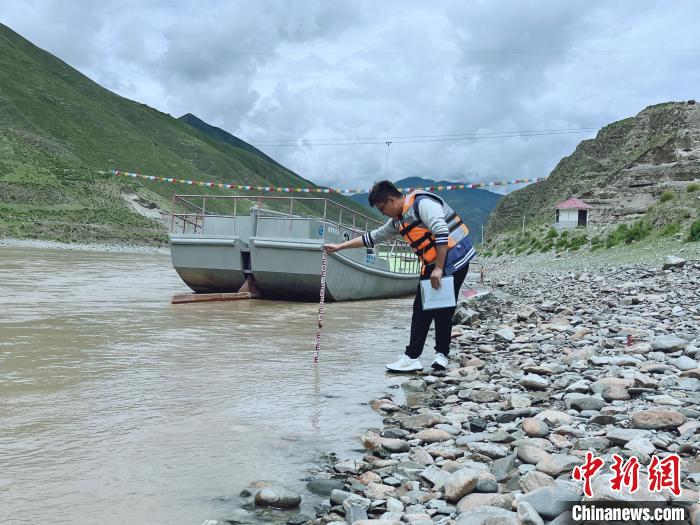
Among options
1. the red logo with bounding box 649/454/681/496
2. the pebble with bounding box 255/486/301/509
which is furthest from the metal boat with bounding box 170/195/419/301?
the red logo with bounding box 649/454/681/496

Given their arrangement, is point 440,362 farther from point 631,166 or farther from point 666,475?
point 631,166

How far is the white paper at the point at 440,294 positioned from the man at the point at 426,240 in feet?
0.28

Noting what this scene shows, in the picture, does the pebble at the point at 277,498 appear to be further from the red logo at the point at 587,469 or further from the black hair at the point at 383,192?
the black hair at the point at 383,192

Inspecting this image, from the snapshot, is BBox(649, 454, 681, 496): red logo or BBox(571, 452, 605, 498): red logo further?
BBox(571, 452, 605, 498): red logo

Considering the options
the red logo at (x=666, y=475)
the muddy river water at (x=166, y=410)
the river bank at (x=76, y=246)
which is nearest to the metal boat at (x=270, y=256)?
the muddy river water at (x=166, y=410)

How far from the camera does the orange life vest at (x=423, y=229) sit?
5.70m

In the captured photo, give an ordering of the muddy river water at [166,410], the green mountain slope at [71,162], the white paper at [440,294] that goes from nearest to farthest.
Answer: the muddy river water at [166,410], the white paper at [440,294], the green mountain slope at [71,162]

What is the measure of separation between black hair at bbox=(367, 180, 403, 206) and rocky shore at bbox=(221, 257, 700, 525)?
1.75m

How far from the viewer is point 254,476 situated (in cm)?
354

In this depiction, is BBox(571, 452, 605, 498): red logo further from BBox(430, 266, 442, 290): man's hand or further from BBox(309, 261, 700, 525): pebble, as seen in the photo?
BBox(430, 266, 442, 290): man's hand

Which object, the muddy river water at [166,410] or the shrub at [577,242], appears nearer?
the muddy river water at [166,410]

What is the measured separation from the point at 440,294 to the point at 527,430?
2.21 meters

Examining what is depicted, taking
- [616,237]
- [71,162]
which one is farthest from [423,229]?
[71,162]

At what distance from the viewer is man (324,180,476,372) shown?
559 centimetres
